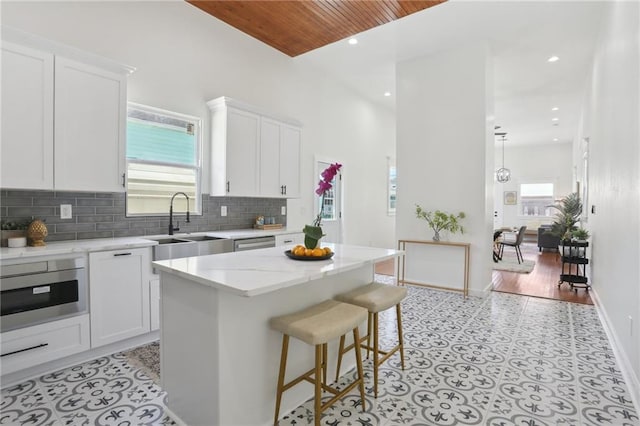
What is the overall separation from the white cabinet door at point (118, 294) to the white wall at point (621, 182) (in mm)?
3624

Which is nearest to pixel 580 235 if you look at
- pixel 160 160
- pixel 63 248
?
pixel 160 160

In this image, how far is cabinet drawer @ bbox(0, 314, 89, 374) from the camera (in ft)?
7.39

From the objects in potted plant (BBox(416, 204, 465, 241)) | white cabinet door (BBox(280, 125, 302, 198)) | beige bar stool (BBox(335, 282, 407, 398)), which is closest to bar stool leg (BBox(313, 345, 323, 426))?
beige bar stool (BBox(335, 282, 407, 398))

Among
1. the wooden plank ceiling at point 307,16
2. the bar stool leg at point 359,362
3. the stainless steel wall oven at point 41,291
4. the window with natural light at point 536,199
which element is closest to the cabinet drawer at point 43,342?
the stainless steel wall oven at point 41,291

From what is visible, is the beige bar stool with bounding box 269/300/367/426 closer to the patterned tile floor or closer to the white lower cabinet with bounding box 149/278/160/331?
the patterned tile floor

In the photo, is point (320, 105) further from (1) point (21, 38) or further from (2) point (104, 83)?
(1) point (21, 38)

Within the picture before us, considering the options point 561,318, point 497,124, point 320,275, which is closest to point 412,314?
point 561,318

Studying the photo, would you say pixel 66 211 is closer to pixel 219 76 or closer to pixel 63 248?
pixel 63 248

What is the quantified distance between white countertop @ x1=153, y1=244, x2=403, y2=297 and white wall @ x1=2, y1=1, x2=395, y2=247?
7.64 ft

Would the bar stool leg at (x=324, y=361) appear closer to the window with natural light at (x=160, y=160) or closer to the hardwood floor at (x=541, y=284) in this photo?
the window with natural light at (x=160, y=160)

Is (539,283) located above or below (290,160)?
below

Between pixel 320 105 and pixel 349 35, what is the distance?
1467mm

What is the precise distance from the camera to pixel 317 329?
1.70 metres

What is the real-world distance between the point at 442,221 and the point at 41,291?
14.5 ft
